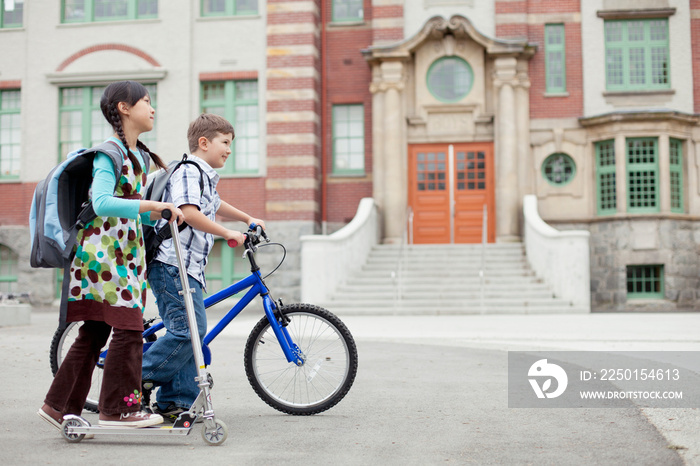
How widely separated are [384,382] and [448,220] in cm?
1439

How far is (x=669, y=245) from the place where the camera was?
19.5 m

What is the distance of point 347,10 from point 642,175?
8.86 meters

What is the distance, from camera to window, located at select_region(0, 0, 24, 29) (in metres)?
22.4

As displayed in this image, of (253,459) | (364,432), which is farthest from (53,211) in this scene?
(364,432)

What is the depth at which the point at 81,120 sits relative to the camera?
21.9 m

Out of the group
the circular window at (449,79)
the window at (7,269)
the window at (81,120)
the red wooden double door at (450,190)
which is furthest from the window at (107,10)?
the red wooden double door at (450,190)

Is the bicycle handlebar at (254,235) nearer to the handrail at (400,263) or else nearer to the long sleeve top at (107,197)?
the long sleeve top at (107,197)

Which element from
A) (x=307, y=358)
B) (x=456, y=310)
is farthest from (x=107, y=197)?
(x=456, y=310)

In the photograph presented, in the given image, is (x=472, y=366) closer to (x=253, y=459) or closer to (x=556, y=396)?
(x=556, y=396)

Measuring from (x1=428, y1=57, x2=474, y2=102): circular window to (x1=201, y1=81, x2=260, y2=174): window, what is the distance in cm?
468

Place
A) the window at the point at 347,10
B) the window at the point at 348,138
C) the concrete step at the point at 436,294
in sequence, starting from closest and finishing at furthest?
the concrete step at the point at 436,294, the window at the point at 348,138, the window at the point at 347,10

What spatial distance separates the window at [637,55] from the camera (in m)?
20.4

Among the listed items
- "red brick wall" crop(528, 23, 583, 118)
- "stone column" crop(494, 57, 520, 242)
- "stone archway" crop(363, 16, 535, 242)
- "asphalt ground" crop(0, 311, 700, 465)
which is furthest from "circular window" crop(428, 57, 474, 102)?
"asphalt ground" crop(0, 311, 700, 465)

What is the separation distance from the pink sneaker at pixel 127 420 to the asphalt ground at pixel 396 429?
0.13 m
